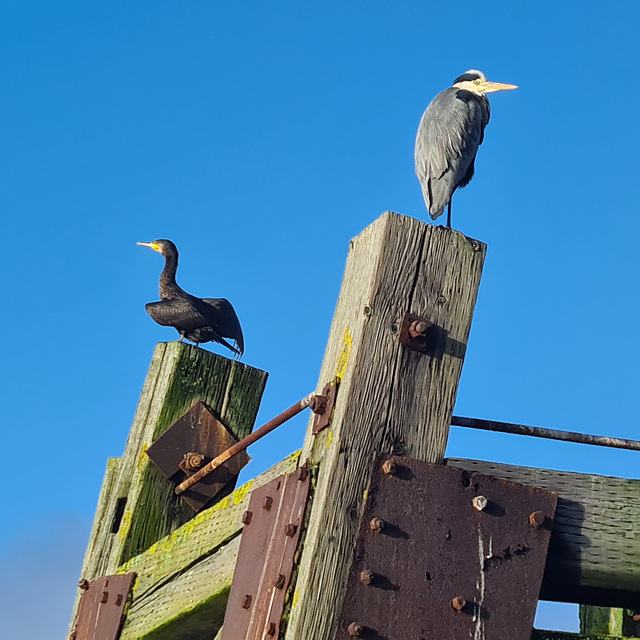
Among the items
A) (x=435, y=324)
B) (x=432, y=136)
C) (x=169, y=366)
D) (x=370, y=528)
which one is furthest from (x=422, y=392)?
(x=432, y=136)

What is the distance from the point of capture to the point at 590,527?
214cm

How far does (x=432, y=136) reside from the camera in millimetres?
5508

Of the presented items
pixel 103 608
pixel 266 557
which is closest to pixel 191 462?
pixel 103 608

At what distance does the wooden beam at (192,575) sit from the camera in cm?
265

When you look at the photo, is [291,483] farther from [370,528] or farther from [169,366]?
[169,366]

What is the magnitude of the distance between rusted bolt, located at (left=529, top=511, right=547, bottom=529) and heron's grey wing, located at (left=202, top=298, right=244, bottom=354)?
603 cm

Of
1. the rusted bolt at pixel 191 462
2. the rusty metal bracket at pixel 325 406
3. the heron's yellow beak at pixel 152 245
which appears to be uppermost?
the heron's yellow beak at pixel 152 245

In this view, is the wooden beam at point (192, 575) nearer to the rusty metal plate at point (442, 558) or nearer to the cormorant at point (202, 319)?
the rusty metal plate at point (442, 558)

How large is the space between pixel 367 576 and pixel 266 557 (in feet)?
1.08

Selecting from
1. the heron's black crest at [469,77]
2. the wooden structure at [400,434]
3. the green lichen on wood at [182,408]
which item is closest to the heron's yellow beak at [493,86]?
the heron's black crest at [469,77]

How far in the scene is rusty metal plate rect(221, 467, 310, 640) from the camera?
2.08 metres

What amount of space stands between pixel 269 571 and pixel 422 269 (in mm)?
706

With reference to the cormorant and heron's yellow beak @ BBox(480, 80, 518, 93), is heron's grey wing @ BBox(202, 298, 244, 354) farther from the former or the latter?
heron's yellow beak @ BBox(480, 80, 518, 93)

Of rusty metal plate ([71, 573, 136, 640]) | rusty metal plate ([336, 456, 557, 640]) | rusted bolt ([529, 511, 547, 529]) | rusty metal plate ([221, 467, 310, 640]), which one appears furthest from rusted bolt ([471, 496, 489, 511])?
rusty metal plate ([71, 573, 136, 640])
